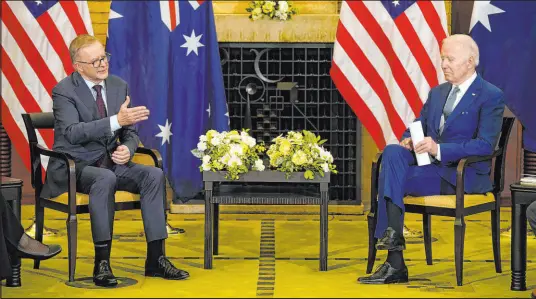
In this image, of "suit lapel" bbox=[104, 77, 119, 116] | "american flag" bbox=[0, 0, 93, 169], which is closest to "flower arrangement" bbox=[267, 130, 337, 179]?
"suit lapel" bbox=[104, 77, 119, 116]

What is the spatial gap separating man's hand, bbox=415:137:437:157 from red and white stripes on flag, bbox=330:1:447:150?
1.86 metres

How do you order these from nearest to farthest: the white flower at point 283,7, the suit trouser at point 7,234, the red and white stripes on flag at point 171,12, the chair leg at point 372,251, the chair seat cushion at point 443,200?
the suit trouser at point 7,234 < the chair seat cushion at point 443,200 < the chair leg at point 372,251 < the red and white stripes on flag at point 171,12 < the white flower at point 283,7

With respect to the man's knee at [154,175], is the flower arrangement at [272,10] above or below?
above

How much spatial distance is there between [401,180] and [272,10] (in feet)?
9.08

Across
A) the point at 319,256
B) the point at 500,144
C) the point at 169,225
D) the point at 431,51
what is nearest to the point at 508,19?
the point at 431,51

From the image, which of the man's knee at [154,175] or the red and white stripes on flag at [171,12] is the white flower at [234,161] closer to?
the man's knee at [154,175]

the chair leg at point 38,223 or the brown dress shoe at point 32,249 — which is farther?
the chair leg at point 38,223

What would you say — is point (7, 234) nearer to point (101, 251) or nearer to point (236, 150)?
→ point (101, 251)

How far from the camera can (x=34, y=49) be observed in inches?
292

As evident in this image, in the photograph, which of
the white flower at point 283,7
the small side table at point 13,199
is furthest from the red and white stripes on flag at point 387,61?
the small side table at point 13,199

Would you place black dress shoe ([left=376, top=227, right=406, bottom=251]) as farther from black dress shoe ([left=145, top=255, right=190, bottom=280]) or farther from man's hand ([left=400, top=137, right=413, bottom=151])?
black dress shoe ([left=145, top=255, right=190, bottom=280])

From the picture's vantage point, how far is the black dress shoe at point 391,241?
5461 millimetres

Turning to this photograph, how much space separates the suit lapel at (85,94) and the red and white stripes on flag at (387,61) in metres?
2.24

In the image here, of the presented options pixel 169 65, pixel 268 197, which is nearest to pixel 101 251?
pixel 268 197
